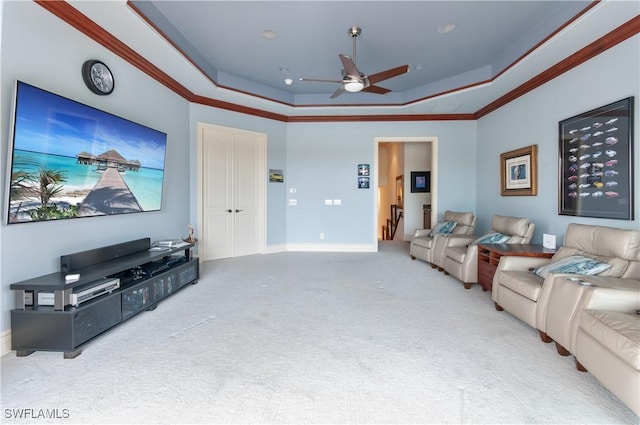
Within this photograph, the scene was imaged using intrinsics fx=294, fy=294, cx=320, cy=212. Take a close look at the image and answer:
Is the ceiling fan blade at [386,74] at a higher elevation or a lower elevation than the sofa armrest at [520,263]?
higher

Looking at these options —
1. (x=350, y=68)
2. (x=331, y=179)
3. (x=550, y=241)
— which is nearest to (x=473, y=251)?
(x=550, y=241)

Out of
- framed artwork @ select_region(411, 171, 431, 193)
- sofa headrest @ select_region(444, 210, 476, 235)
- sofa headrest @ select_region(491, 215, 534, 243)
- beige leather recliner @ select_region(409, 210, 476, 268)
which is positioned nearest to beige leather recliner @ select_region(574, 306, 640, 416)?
sofa headrest @ select_region(491, 215, 534, 243)

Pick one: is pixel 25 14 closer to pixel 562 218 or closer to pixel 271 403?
pixel 271 403

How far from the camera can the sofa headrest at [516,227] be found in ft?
12.6

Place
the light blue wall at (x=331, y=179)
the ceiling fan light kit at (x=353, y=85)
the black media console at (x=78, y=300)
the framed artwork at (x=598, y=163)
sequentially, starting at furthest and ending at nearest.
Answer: the light blue wall at (x=331, y=179)
the ceiling fan light kit at (x=353, y=85)
the framed artwork at (x=598, y=163)
the black media console at (x=78, y=300)

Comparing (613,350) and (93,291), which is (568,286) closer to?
(613,350)

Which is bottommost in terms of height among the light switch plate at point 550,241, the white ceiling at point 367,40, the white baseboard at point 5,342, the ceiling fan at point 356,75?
the white baseboard at point 5,342

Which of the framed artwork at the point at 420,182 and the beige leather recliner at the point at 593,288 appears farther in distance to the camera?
the framed artwork at the point at 420,182

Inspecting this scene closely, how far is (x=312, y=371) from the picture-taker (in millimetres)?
1986

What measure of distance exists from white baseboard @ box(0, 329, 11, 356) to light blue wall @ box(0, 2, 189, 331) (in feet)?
0.17

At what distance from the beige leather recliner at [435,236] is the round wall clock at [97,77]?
4875 mm

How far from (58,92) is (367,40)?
3433mm
